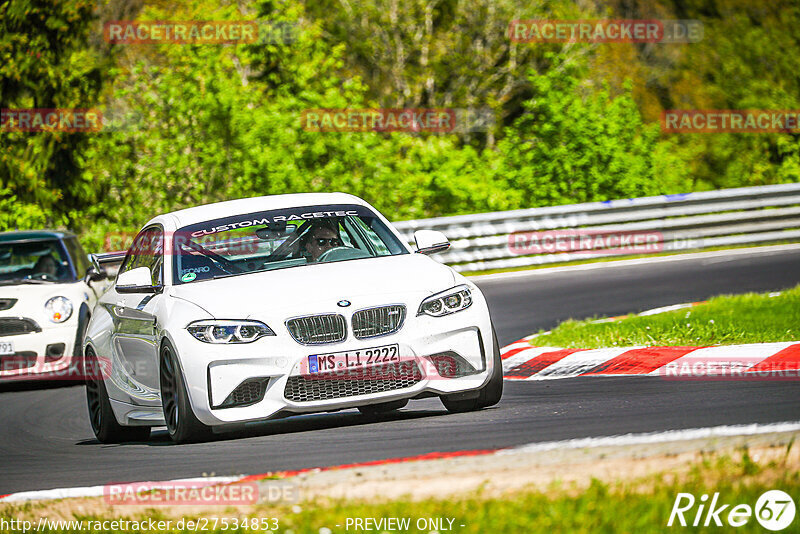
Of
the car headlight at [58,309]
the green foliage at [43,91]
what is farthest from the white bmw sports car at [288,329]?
the green foliage at [43,91]

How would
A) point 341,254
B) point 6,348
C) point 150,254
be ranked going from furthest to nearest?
point 6,348, point 150,254, point 341,254

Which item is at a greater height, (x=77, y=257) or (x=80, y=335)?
(x=77, y=257)

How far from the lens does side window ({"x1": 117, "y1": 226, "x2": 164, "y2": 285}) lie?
8472mm

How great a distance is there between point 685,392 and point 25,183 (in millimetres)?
17639

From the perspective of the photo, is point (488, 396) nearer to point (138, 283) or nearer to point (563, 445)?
point (563, 445)

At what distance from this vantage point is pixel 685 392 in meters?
7.79

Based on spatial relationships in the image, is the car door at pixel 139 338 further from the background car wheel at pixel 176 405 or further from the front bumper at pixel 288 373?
the front bumper at pixel 288 373

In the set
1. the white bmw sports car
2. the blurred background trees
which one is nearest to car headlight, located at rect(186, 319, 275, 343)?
the white bmw sports car

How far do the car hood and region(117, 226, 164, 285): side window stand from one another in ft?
1.81

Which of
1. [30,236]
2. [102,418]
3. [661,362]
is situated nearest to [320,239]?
[102,418]

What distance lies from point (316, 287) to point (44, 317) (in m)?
6.05

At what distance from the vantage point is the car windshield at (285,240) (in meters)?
8.30

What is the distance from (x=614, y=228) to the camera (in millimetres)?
20391

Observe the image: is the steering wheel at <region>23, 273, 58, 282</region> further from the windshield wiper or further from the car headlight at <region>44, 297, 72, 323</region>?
the car headlight at <region>44, 297, 72, 323</region>
